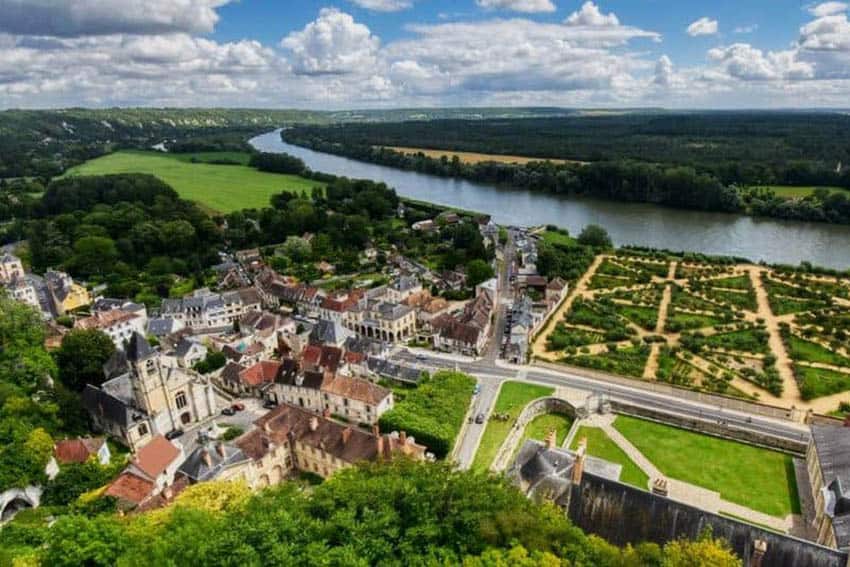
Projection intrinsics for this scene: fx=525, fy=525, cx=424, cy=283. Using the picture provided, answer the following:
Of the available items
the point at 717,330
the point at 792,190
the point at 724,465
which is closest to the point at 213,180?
the point at 717,330

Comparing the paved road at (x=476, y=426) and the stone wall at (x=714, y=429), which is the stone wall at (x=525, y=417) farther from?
the stone wall at (x=714, y=429)

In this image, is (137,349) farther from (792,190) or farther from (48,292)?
(792,190)

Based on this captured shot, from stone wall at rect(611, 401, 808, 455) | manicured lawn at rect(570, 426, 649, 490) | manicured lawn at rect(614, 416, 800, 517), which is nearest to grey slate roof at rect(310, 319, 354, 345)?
manicured lawn at rect(570, 426, 649, 490)

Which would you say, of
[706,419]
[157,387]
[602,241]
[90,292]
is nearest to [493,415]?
[706,419]

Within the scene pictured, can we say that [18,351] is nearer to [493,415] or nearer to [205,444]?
[205,444]

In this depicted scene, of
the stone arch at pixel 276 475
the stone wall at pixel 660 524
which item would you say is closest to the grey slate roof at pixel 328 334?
the stone arch at pixel 276 475
